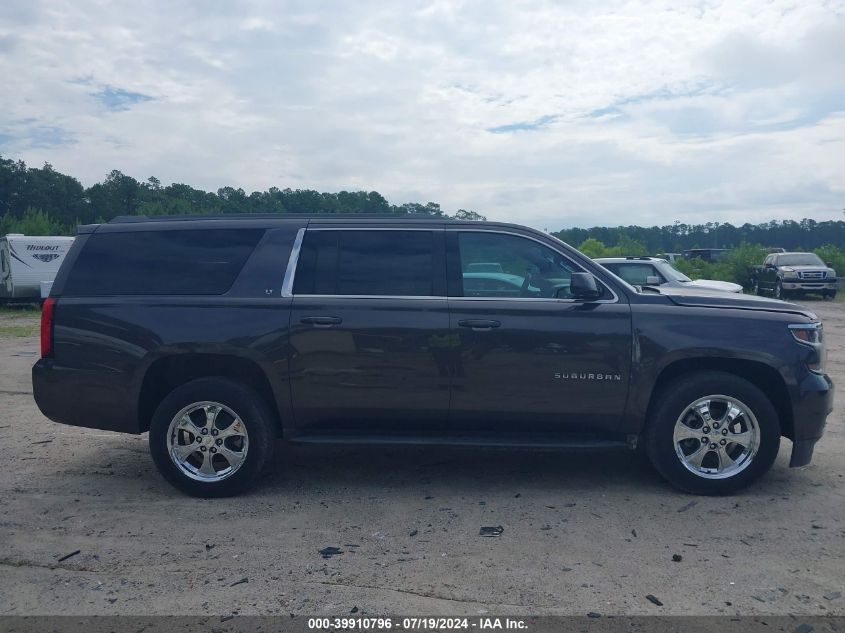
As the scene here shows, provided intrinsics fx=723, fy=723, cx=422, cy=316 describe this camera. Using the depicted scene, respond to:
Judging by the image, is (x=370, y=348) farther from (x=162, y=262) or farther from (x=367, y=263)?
(x=162, y=262)

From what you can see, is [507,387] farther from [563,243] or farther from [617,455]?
[617,455]

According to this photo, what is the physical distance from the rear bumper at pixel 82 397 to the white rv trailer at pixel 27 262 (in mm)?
20244

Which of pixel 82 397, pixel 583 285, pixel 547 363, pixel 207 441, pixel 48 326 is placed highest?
pixel 583 285

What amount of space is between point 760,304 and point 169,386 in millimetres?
4282

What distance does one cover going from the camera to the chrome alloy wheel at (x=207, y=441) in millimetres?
4977

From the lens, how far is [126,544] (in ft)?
13.8

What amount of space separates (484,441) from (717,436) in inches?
62.7

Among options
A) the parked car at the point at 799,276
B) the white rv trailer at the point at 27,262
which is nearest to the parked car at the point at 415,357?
the white rv trailer at the point at 27,262

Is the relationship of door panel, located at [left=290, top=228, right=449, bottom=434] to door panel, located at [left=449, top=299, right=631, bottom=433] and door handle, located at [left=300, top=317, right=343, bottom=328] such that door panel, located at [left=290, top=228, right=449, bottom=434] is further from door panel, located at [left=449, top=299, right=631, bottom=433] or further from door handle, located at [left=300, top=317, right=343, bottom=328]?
door panel, located at [left=449, top=299, right=631, bottom=433]

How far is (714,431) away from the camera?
4945 millimetres

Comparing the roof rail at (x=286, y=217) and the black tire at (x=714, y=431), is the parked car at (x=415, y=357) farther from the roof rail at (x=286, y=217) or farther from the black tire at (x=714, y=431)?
the roof rail at (x=286, y=217)

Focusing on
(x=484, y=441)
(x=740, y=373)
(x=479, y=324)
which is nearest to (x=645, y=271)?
(x=740, y=373)

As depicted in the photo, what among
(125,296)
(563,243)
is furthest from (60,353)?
(563,243)

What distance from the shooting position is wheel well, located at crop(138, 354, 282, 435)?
5.11m
